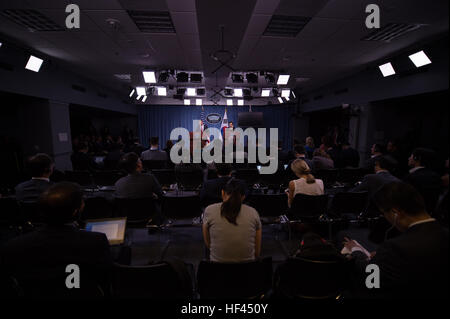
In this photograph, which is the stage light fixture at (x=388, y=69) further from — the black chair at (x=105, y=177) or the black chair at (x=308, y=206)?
the black chair at (x=105, y=177)

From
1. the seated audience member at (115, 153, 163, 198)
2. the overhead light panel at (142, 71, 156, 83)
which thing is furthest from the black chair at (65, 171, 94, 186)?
the overhead light panel at (142, 71, 156, 83)

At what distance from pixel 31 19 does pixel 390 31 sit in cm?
609

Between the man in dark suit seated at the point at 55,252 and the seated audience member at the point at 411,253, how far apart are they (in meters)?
1.63

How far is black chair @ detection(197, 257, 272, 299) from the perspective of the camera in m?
1.36

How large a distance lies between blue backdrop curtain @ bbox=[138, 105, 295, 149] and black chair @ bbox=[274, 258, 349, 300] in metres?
11.3

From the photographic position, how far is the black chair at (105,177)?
13.0 feet

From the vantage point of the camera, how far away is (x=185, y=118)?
12.5 m

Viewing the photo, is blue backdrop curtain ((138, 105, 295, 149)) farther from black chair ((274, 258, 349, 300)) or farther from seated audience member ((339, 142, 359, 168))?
black chair ((274, 258, 349, 300))

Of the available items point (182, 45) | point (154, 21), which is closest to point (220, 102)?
point (182, 45)

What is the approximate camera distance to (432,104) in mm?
5938
